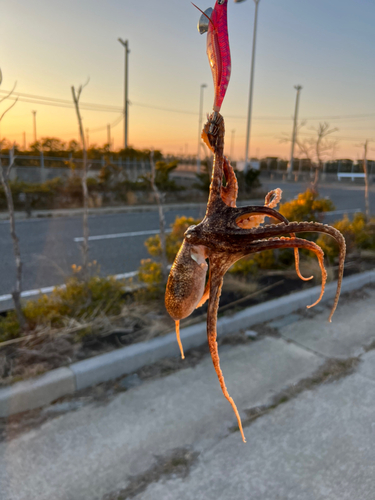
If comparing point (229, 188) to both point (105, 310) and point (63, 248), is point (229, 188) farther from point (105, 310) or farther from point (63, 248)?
point (63, 248)

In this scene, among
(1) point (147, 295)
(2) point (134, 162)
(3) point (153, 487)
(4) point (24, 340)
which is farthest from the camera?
(2) point (134, 162)

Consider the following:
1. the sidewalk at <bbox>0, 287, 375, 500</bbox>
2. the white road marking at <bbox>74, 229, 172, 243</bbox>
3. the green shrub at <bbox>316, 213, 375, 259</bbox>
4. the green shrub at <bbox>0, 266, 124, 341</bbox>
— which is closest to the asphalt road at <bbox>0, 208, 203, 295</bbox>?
the white road marking at <bbox>74, 229, 172, 243</bbox>

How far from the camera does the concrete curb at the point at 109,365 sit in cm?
319

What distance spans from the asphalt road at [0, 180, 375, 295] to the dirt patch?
104 inches

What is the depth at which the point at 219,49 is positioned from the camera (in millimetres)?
760

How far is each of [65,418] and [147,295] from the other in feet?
6.57

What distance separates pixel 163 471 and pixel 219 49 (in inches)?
112

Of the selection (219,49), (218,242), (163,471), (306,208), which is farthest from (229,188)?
(306,208)

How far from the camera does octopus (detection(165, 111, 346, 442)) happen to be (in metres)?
0.72

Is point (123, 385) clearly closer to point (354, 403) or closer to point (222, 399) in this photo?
point (222, 399)

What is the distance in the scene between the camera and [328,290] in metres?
5.63

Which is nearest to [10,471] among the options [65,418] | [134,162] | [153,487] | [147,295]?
[65,418]

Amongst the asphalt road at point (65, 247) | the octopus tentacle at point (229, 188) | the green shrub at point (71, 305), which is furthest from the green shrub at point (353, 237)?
the octopus tentacle at point (229, 188)

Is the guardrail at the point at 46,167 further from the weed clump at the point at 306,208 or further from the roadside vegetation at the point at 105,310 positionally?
the roadside vegetation at the point at 105,310
